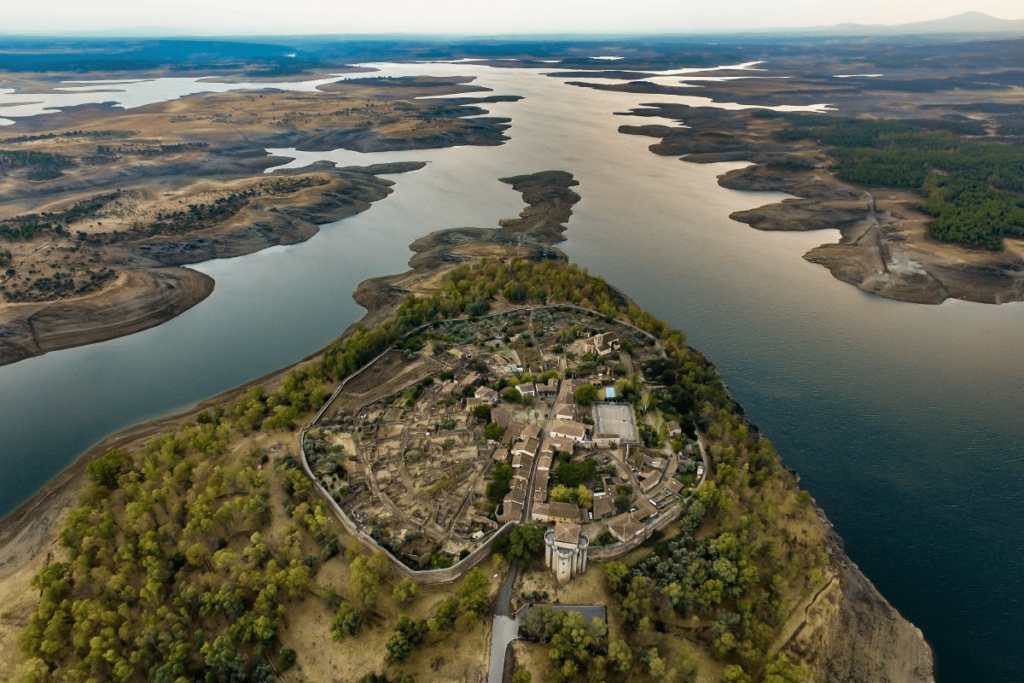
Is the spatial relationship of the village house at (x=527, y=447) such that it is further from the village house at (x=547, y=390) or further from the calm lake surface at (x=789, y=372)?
the calm lake surface at (x=789, y=372)

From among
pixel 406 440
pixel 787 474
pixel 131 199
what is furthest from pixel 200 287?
pixel 787 474

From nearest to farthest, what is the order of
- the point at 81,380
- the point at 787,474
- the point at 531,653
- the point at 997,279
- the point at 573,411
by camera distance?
the point at 531,653
the point at 787,474
the point at 573,411
the point at 81,380
the point at 997,279

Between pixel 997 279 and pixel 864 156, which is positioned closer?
pixel 997 279

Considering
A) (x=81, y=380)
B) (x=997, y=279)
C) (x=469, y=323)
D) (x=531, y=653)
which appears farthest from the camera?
(x=997, y=279)

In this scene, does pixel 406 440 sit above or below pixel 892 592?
above

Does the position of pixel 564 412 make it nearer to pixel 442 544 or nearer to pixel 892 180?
pixel 442 544

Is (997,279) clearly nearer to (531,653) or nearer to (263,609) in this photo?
(531,653)
